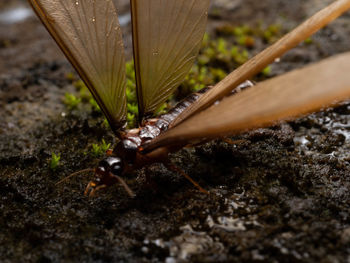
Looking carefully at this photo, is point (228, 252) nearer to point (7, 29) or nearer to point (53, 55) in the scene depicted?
point (53, 55)

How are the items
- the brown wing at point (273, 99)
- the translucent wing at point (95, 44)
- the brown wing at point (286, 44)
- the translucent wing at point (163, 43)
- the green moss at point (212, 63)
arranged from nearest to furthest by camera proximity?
the brown wing at point (273, 99) → the brown wing at point (286, 44) → the translucent wing at point (95, 44) → the translucent wing at point (163, 43) → the green moss at point (212, 63)

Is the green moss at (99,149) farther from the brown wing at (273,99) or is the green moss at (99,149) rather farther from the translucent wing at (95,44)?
the brown wing at (273,99)

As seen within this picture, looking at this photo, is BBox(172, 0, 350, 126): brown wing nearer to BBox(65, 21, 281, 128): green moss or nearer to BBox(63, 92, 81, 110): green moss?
BBox(65, 21, 281, 128): green moss

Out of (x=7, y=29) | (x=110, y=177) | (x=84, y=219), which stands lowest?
(x=84, y=219)

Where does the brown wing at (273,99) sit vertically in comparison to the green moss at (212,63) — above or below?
above

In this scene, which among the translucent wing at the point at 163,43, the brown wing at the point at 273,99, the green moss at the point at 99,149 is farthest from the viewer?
the green moss at the point at 99,149

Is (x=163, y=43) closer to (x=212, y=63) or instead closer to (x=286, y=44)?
(x=286, y=44)

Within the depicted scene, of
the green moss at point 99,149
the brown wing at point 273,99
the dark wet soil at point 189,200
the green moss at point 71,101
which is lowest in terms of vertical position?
the dark wet soil at point 189,200

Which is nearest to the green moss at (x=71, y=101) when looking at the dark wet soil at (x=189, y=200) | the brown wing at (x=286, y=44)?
the dark wet soil at (x=189, y=200)

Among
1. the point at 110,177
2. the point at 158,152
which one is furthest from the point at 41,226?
the point at 158,152
